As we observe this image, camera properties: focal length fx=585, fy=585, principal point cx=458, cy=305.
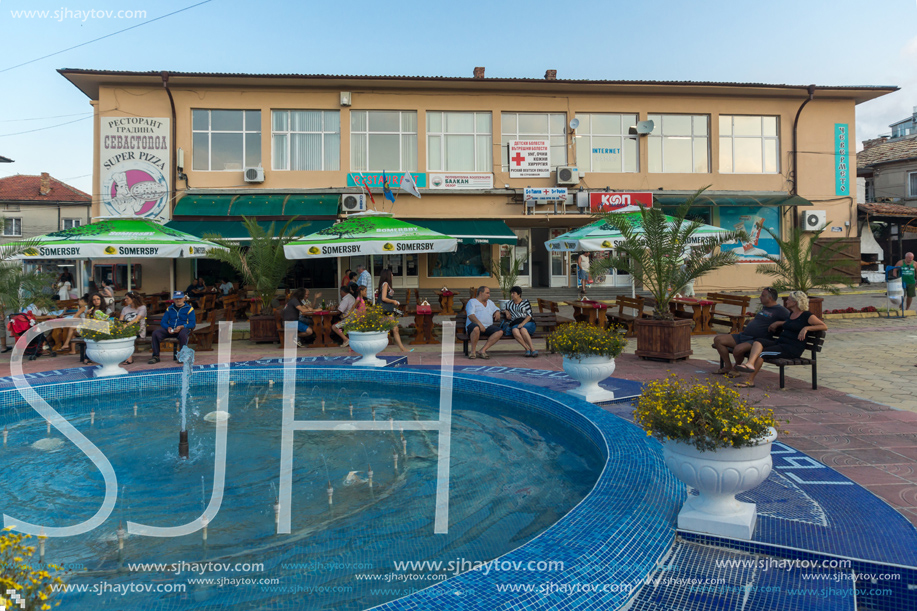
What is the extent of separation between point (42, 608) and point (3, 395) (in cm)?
702

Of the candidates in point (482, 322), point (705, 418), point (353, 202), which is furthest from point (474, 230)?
point (705, 418)

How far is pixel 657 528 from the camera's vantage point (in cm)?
332

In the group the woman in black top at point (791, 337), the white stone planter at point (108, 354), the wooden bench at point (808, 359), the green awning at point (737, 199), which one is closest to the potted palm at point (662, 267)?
the woman in black top at point (791, 337)

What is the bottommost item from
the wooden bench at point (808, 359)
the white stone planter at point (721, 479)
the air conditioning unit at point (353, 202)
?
the white stone planter at point (721, 479)

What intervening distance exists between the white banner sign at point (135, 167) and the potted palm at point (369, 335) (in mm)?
13188

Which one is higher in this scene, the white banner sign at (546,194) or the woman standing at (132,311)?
the white banner sign at (546,194)

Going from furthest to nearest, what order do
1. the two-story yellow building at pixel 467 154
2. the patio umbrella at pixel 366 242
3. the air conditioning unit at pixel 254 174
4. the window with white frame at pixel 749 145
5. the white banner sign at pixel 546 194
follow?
the window with white frame at pixel 749 145 → the white banner sign at pixel 546 194 → the air conditioning unit at pixel 254 174 → the two-story yellow building at pixel 467 154 → the patio umbrella at pixel 366 242

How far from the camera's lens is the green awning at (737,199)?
20.8 m

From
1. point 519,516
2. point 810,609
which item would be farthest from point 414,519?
point 810,609

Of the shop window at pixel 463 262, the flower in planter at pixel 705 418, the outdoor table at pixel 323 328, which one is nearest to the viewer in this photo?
the flower in planter at pixel 705 418

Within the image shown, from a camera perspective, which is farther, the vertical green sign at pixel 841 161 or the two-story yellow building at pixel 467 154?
the vertical green sign at pixel 841 161

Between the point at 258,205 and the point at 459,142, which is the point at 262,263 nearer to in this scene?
the point at 258,205

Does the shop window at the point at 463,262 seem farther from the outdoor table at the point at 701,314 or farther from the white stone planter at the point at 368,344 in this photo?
the white stone planter at the point at 368,344

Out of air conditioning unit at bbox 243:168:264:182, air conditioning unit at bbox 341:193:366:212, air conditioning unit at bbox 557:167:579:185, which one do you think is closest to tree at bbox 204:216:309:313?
air conditioning unit at bbox 341:193:366:212
